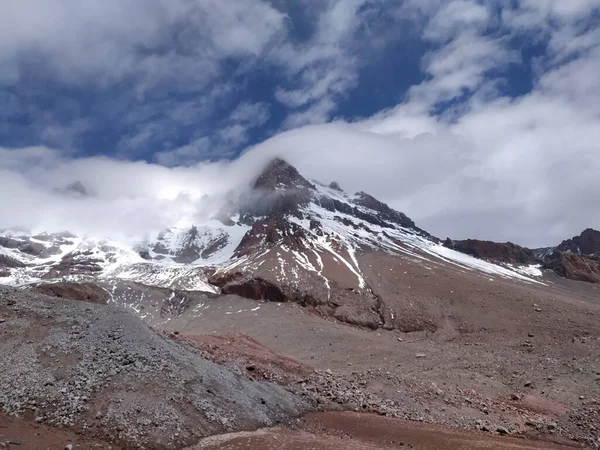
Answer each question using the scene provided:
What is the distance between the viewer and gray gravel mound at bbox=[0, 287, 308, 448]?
83.0ft

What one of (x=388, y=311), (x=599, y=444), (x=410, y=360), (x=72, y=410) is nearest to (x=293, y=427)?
(x=72, y=410)

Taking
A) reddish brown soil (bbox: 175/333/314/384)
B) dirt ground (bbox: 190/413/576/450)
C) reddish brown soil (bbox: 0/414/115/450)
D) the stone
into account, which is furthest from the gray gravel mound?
the stone

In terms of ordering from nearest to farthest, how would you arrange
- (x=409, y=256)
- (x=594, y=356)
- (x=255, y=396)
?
(x=255, y=396) < (x=594, y=356) < (x=409, y=256)

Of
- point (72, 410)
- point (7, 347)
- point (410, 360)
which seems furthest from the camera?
point (410, 360)

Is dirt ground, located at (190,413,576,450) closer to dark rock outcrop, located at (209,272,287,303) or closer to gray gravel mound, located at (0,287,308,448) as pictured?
gray gravel mound, located at (0,287,308,448)

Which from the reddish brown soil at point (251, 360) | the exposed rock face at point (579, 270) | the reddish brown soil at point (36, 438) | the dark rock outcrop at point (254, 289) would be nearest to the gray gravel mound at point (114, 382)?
the reddish brown soil at point (36, 438)

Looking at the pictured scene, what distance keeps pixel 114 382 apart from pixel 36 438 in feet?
17.8

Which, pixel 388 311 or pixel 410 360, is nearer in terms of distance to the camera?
pixel 410 360

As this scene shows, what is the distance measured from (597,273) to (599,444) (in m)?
186

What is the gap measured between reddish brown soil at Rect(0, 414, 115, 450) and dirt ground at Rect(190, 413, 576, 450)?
5198 mm

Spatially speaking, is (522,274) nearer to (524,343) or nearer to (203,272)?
(203,272)

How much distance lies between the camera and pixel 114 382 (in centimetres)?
2794

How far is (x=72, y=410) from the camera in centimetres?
2528

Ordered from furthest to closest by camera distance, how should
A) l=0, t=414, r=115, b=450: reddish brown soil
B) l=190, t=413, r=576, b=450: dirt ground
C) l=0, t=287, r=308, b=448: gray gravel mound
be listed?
l=190, t=413, r=576, b=450: dirt ground < l=0, t=287, r=308, b=448: gray gravel mound < l=0, t=414, r=115, b=450: reddish brown soil
